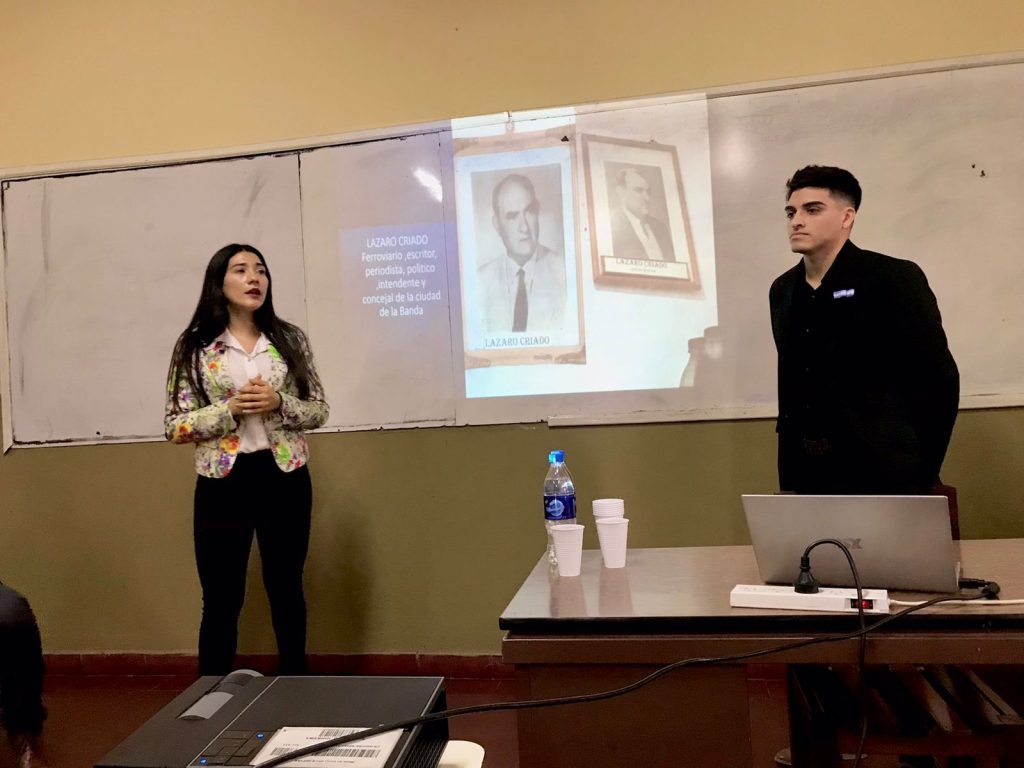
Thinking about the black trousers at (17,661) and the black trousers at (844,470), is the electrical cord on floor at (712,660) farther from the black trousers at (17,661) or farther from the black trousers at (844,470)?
the black trousers at (17,661)

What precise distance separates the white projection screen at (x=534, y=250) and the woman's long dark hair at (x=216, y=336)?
40 centimetres

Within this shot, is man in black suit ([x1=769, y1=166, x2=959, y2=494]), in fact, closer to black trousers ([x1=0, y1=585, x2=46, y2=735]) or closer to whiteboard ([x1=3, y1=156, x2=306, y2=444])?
whiteboard ([x1=3, y1=156, x2=306, y2=444])

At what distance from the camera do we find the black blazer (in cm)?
208

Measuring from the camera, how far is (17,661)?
211cm

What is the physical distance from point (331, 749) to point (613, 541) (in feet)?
2.75

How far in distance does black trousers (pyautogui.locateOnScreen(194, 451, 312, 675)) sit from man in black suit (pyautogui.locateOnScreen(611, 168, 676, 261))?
4.66ft

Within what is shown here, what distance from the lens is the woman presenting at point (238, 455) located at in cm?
230

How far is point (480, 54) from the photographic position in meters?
2.89

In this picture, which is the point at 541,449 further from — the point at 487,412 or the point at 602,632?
the point at 602,632

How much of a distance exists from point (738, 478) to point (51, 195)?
306cm

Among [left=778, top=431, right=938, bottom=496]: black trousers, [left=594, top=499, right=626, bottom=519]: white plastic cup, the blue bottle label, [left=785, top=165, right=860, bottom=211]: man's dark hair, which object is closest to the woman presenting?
the blue bottle label

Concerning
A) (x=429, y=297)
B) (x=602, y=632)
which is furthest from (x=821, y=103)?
(x=602, y=632)

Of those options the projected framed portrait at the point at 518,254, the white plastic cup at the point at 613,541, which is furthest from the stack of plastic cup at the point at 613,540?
the projected framed portrait at the point at 518,254

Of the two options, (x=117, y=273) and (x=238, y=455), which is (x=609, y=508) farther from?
(x=117, y=273)
